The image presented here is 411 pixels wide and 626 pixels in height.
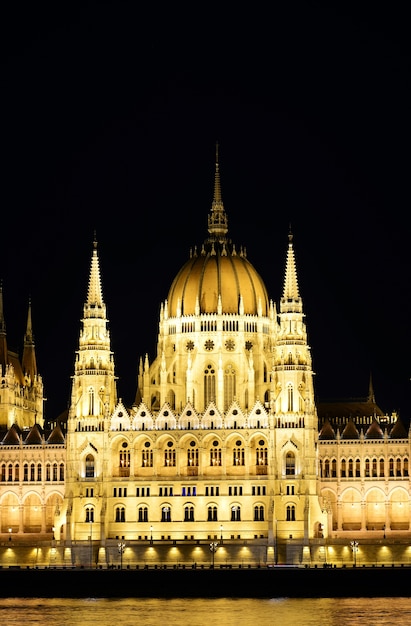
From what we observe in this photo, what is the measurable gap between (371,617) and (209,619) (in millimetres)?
12068

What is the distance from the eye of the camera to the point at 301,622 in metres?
190

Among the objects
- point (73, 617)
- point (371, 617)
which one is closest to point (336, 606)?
point (371, 617)

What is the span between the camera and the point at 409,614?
635 ft

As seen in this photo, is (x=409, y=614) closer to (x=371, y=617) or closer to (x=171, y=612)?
(x=371, y=617)

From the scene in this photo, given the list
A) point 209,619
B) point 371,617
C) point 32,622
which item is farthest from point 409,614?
point 32,622

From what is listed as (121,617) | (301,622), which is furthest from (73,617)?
(301,622)

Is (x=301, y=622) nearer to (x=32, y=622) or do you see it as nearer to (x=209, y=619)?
(x=209, y=619)

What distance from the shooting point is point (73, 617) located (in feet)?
639

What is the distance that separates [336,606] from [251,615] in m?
7.89

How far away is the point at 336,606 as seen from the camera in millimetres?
199375

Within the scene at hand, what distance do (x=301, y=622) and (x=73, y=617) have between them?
57.8 ft

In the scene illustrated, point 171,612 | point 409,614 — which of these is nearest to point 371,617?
point 409,614

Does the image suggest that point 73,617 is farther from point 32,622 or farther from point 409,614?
point 409,614

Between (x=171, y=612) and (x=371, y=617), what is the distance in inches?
629
